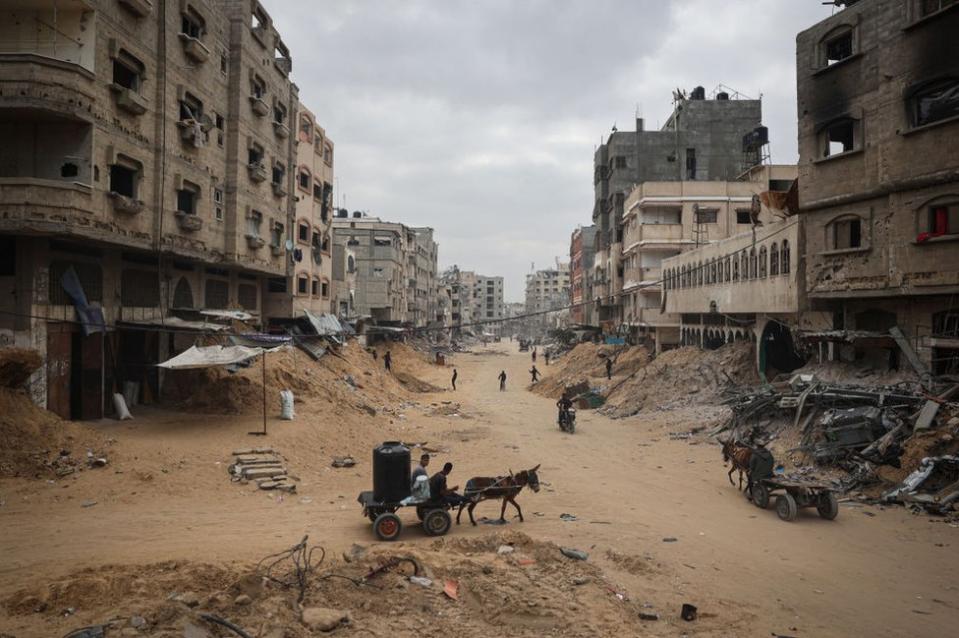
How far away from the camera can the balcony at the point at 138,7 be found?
19.8m

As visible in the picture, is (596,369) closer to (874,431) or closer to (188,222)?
(874,431)

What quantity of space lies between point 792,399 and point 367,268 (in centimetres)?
5121

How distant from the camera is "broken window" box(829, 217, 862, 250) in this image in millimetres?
21420

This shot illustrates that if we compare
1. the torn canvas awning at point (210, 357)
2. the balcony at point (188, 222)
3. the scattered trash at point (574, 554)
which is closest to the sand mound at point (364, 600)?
the scattered trash at point (574, 554)

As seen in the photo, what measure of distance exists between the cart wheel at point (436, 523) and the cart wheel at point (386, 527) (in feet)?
2.01

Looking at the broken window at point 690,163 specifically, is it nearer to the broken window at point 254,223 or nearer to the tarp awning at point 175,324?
the broken window at point 254,223

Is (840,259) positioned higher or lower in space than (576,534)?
higher

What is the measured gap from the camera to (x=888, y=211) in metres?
19.9

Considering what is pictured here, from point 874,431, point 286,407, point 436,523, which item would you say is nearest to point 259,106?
point 286,407

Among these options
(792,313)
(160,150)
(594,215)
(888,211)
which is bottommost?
(792,313)

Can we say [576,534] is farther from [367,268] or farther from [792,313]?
[367,268]

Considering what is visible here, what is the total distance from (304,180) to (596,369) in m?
26.0

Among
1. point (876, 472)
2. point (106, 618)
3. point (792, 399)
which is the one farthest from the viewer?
point (792, 399)

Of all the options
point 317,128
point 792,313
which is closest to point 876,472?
point 792,313
